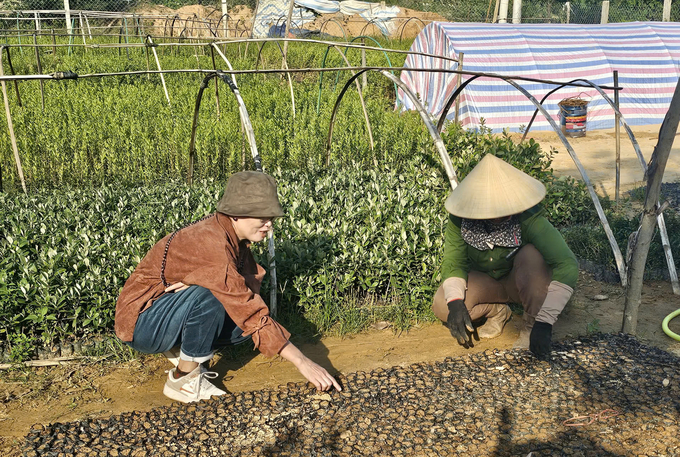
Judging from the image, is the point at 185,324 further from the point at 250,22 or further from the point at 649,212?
the point at 250,22

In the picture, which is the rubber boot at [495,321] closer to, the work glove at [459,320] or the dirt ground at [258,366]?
the dirt ground at [258,366]

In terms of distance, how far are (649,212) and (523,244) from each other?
0.69m

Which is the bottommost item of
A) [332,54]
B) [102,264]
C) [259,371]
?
[259,371]

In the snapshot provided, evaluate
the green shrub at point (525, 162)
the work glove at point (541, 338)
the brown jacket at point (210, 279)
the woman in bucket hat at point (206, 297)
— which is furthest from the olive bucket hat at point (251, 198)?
the green shrub at point (525, 162)

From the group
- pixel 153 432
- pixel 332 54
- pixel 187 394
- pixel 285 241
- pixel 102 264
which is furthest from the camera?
pixel 332 54

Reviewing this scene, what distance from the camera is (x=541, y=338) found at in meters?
2.96

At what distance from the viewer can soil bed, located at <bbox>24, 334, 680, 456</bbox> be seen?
8.09ft

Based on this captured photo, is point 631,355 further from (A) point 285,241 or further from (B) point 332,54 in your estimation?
(B) point 332,54

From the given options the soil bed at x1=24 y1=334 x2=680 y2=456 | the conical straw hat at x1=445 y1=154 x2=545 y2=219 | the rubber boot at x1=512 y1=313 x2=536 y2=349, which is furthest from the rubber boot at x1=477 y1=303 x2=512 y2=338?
the conical straw hat at x1=445 y1=154 x2=545 y2=219

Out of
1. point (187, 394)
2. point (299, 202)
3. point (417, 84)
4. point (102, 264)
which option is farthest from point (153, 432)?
point (417, 84)

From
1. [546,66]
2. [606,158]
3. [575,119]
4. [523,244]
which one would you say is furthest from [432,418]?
[546,66]

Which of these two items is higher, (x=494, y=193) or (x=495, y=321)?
(x=494, y=193)

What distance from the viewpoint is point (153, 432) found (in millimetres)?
2596

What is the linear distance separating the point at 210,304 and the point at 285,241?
114 cm
